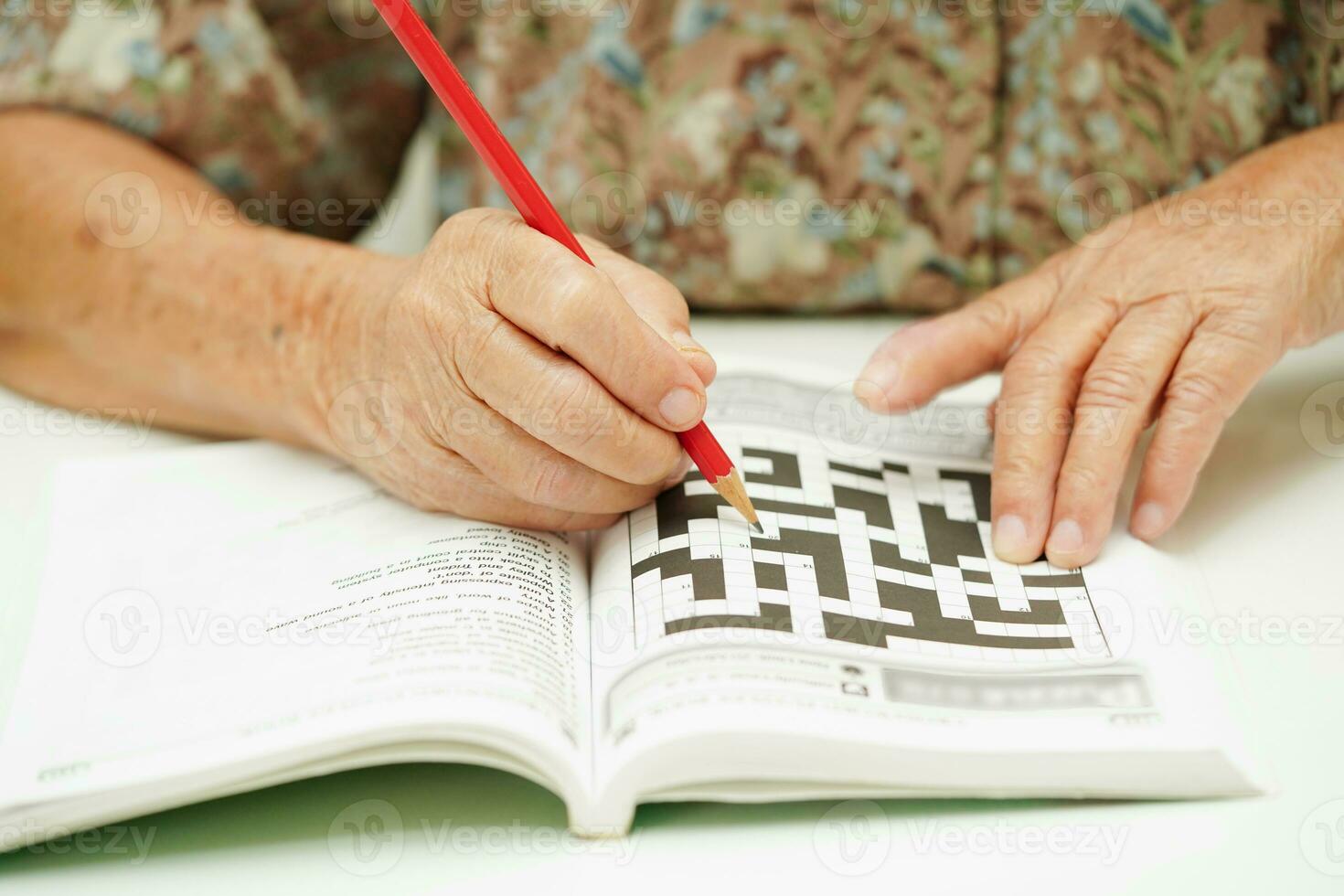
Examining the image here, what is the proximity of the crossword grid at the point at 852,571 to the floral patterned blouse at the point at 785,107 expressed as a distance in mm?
352

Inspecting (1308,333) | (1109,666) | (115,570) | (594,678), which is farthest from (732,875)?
(1308,333)

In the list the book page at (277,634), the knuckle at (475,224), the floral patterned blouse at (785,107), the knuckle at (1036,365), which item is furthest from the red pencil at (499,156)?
the floral patterned blouse at (785,107)

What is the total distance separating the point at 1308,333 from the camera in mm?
814

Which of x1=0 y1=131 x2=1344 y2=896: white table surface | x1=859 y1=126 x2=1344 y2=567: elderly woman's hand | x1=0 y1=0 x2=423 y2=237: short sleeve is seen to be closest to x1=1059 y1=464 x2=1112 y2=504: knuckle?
x1=859 y1=126 x2=1344 y2=567: elderly woman's hand

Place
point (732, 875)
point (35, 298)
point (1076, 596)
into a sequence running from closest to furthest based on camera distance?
point (732, 875) → point (1076, 596) → point (35, 298)

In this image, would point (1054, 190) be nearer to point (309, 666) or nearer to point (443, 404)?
point (443, 404)

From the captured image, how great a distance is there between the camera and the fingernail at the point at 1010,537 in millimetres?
727

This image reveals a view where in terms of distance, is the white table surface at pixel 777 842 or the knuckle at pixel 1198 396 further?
the knuckle at pixel 1198 396

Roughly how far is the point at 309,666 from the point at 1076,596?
46cm

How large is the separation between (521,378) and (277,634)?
0.21m

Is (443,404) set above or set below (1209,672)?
above

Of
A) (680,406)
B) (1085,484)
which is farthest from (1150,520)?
(680,406)

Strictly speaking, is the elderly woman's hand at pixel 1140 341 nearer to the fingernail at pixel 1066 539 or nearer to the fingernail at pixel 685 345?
the fingernail at pixel 1066 539

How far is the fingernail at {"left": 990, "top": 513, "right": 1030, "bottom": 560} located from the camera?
2.38 ft
